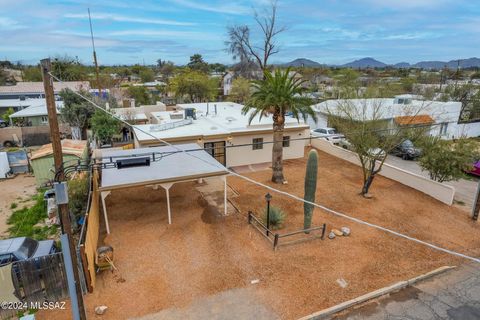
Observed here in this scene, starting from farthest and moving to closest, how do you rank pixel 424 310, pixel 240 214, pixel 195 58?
pixel 195 58 < pixel 240 214 < pixel 424 310

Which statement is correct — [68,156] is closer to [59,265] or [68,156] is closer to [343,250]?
[59,265]

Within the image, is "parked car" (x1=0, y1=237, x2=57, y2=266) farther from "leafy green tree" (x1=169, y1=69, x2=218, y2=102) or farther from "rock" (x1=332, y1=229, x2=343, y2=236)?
"leafy green tree" (x1=169, y1=69, x2=218, y2=102)

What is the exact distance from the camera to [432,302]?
907cm

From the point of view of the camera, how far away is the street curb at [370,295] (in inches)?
333

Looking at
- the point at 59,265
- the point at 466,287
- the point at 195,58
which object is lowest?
the point at 466,287

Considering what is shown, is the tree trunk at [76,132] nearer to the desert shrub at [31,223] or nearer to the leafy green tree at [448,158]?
the desert shrub at [31,223]

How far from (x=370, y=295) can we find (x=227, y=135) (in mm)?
12655

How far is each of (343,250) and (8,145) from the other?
3001cm

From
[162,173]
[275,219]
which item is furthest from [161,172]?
[275,219]

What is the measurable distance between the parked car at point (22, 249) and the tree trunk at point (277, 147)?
11.1 metres

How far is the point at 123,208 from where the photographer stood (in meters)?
14.7

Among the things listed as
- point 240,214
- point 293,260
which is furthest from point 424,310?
point 240,214

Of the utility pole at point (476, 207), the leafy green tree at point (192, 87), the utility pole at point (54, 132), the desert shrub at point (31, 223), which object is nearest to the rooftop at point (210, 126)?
the desert shrub at point (31, 223)

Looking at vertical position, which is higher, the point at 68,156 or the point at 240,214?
the point at 68,156
